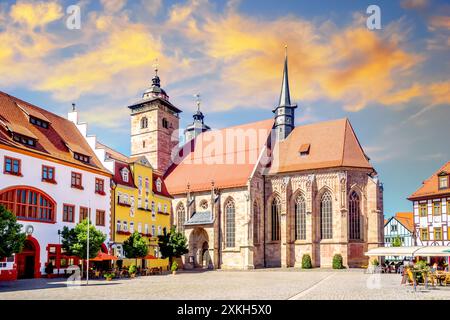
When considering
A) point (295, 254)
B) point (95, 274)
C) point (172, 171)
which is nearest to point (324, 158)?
point (295, 254)

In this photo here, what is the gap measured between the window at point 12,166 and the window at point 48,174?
2385 mm

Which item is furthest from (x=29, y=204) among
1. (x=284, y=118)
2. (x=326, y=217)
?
(x=284, y=118)

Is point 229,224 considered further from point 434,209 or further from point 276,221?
point 434,209

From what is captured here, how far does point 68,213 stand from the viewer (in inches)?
1422

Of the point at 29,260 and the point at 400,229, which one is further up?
the point at 29,260

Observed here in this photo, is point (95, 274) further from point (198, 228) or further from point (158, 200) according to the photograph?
point (198, 228)

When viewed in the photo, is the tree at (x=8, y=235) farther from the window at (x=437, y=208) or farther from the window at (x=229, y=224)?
the window at (x=437, y=208)

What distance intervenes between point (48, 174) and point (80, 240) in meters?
5.43

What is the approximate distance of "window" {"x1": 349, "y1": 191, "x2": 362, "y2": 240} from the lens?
51938 mm

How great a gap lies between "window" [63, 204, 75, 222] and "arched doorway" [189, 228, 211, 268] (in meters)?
23.4

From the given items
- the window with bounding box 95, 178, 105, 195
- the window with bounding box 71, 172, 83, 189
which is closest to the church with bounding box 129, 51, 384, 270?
the window with bounding box 95, 178, 105, 195

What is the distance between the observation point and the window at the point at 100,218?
39213 mm

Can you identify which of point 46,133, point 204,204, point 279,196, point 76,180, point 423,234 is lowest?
point 423,234

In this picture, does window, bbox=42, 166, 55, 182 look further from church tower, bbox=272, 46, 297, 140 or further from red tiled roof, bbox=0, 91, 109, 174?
church tower, bbox=272, 46, 297, 140
